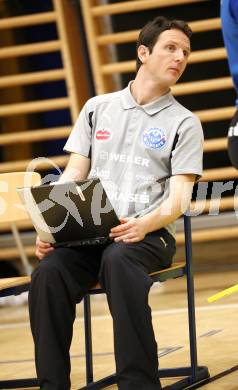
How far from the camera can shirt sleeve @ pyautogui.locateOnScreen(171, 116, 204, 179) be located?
3.11 meters

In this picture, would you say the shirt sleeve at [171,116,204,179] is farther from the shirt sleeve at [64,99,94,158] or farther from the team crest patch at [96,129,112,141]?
the shirt sleeve at [64,99,94,158]

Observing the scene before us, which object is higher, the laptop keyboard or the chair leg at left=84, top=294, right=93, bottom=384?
the laptop keyboard

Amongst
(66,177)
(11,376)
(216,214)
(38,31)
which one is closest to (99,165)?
(66,177)

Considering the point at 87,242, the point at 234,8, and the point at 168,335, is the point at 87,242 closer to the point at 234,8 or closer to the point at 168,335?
the point at 234,8

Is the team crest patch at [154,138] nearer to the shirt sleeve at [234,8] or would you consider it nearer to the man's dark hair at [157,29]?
the man's dark hair at [157,29]

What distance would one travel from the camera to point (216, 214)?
6.20m

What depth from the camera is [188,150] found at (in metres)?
3.13

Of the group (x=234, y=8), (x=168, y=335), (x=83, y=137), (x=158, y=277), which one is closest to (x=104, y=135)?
(x=83, y=137)

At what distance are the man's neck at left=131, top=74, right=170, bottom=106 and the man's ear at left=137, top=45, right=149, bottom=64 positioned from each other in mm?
67

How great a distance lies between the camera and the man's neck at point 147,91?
10.8 feet

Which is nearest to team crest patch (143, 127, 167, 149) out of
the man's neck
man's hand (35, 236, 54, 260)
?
the man's neck

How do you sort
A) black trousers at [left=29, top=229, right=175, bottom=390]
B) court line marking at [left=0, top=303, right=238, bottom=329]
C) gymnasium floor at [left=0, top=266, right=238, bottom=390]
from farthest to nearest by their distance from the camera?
court line marking at [left=0, top=303, right=238, bottom=329] < gymnasium floor at [left=0, top=266, right=238, bottom=390] < black trousers at [left=29, top=229, right=175, bottom=390]

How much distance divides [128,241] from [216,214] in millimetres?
3253

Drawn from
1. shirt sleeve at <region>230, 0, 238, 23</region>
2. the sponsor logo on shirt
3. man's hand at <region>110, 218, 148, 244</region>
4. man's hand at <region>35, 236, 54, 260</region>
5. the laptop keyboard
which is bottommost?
man's hand at <region>35, 236, 54, 260</region>
